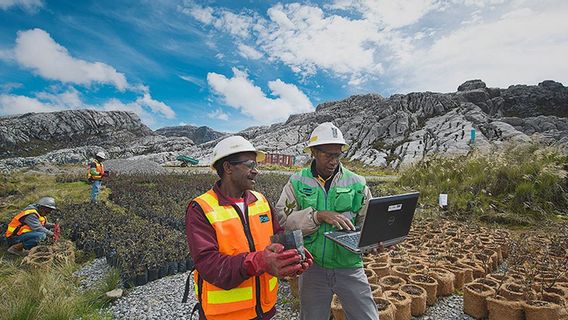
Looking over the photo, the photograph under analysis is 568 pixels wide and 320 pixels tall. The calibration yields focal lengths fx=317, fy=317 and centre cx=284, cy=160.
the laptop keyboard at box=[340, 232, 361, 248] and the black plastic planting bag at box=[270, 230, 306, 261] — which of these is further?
the laptop keyboard at box=[340, 232, 361, 248]

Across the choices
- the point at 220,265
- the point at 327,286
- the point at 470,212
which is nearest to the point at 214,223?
the point at 220,265

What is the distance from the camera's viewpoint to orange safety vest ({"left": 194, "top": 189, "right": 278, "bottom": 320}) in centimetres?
191

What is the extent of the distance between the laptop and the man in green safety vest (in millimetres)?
143

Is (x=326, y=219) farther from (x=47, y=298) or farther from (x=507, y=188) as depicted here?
(x=507, y=188)

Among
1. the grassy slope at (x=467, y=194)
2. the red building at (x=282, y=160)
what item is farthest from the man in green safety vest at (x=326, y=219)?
the red building at (x=282, y=160)

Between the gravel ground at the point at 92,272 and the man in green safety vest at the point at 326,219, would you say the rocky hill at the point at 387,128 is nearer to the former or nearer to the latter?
the gravel ground at the point at 92,272

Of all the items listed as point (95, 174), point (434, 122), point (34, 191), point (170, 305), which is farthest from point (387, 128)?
point (170, 305)

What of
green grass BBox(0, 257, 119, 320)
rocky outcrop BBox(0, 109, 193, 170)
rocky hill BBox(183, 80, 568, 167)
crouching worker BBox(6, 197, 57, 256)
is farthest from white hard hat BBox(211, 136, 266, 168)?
rocky outcrop BBox(0, 109, 193, 170)

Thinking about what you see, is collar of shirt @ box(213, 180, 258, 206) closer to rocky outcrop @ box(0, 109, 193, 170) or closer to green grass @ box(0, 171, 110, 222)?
green grass @ box(0, 171, 110, 222)

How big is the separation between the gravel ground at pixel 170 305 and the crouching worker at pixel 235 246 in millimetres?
2426

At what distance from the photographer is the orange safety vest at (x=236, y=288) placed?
1907 mm

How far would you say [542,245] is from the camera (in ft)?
20.5

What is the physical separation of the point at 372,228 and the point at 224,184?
1144 mm

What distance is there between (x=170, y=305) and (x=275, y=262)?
12.3 feet
